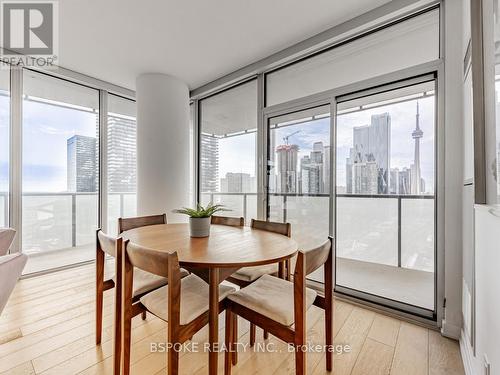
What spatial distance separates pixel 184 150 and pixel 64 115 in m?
1.73

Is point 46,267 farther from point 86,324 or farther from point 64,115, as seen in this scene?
point 64,115

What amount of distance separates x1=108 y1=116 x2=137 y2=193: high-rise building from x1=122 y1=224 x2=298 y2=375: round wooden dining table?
91.3 inches

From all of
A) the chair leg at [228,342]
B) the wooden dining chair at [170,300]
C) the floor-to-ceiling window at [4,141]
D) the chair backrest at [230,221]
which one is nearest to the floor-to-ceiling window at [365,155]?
the chair backrest at [230,221]

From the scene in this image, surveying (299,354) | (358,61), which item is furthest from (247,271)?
(358,61)

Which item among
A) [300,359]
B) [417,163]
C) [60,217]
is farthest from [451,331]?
[60,217]

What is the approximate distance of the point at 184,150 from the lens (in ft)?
12.0

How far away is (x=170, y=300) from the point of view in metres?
1.10

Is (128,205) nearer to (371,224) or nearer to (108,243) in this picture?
(108,243)

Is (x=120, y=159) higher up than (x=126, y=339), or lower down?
higher up

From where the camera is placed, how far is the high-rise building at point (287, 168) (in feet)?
9.54

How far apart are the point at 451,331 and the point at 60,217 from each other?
4576 millimetres

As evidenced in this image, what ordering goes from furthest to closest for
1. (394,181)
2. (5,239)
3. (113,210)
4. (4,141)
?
1. (113,210)
2. (4,141)
3. (394,181)
4. (5,239)

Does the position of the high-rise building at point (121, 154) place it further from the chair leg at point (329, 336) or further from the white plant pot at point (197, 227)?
the chair leg at point (329, 336)

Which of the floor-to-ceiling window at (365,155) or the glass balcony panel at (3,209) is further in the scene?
the glass balcony panel at (3,209)
